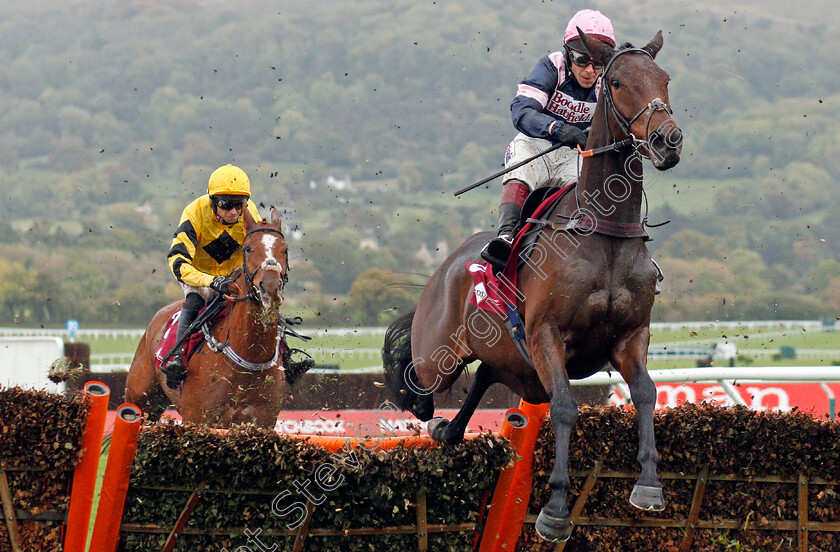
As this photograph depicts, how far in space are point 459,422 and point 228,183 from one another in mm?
2436

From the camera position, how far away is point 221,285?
595 cm

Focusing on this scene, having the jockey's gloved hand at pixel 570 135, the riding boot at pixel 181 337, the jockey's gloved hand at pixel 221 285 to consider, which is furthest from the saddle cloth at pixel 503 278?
the riding boot at pixel 181 337

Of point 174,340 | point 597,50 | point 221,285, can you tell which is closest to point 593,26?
point 597,50

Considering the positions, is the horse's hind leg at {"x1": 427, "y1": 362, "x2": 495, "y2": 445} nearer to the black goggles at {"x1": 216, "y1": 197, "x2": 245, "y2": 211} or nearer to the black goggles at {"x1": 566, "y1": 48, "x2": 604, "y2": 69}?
the black goggles at {"x1": 566, "y1": 48, "x2": 604, "y2": 69}

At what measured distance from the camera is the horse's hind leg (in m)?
4.58

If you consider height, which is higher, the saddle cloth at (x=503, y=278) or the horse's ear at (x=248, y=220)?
the saddle cloth at (x=503, y=278)

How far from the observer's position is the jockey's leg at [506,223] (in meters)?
4.62

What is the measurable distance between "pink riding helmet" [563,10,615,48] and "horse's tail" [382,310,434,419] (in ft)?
7.55

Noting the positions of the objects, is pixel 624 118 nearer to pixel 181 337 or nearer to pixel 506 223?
pixel 506 223

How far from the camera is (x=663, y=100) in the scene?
3.94 m

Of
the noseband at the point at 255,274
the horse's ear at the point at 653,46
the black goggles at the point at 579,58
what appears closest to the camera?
the horse's ear at the point at 653,46

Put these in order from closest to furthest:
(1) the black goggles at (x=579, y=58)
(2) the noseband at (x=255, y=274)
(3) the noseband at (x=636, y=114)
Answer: (3) the noseband at (x=636, y=114) < (1) the black goggles at (x=579, y=58) < (2) the noseband at (x=255, y=274)

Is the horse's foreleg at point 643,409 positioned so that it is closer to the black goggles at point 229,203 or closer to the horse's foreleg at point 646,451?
the horse's foreleg at point 646,451

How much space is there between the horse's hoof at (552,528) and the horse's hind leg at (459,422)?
1.68 feet
